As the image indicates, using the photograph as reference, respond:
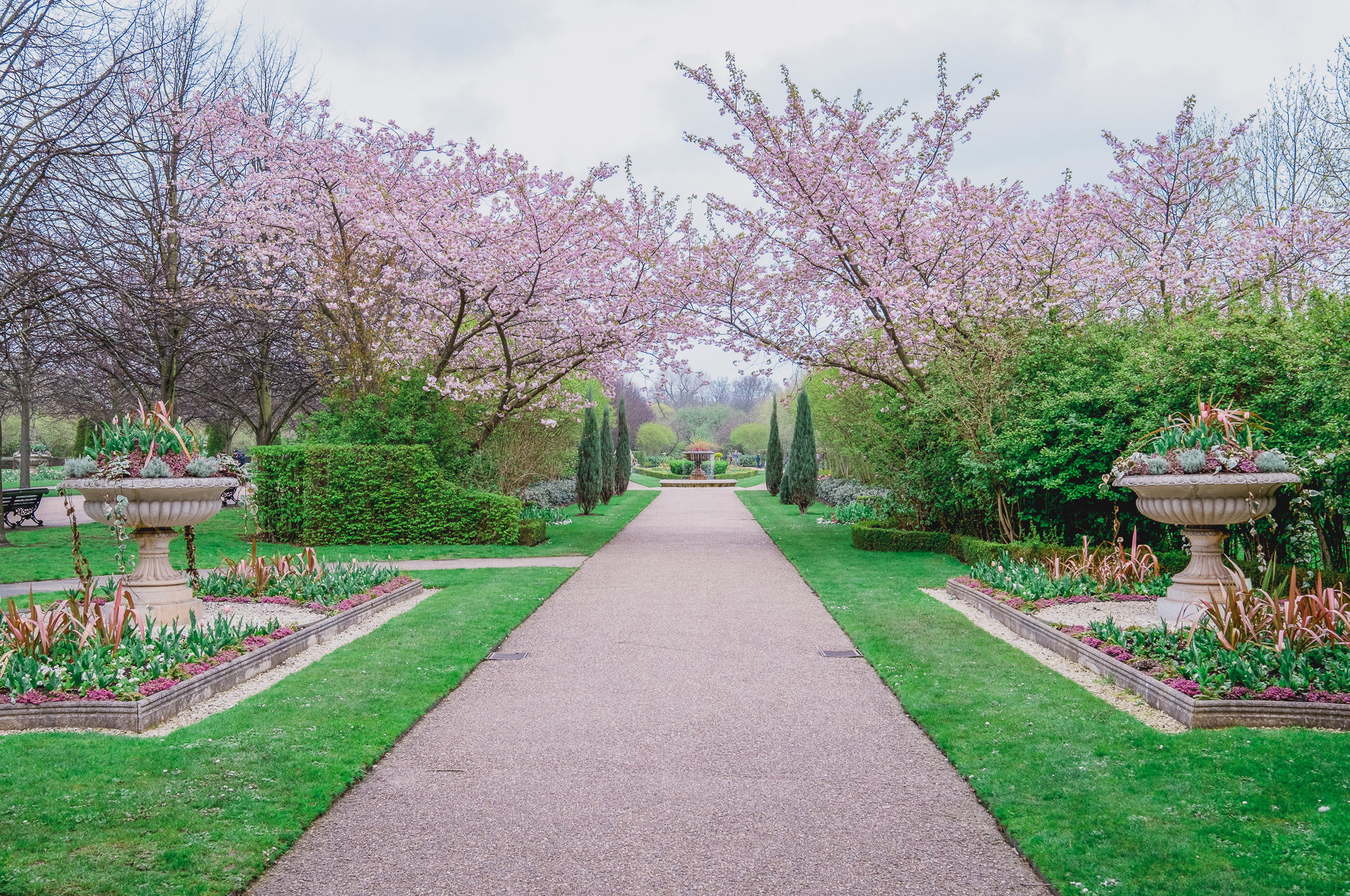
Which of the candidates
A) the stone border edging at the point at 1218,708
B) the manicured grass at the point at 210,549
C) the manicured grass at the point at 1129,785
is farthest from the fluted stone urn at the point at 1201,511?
the manicured grass at the point at 210,549

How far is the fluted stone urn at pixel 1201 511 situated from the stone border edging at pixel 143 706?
6.65 meters

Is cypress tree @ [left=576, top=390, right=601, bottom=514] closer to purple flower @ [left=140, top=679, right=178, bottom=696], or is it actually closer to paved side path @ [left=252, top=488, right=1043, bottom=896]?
paved side path @ [left=252, top=488, right=1043, bottom=896]

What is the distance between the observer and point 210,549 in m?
13.0

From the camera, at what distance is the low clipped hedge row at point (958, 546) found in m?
8.98

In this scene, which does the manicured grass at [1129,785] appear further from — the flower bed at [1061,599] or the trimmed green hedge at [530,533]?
the trimmed green hedge at [530,533]

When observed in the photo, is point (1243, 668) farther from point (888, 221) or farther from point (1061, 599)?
point (888, 221)

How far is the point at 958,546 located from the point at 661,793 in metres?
9.48

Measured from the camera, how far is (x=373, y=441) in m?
14.5

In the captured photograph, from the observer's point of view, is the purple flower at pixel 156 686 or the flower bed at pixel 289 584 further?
the flower bed at pixel 289 584

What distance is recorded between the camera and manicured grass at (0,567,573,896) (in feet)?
9.38

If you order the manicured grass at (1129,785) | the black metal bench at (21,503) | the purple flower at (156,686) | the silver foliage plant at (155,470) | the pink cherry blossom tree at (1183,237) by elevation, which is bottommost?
the manicured grass at (1129,785)

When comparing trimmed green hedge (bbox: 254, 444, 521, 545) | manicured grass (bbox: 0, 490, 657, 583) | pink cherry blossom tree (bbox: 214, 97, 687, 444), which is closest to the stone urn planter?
manicured grass (bbox: 0, 490, 657, 583)

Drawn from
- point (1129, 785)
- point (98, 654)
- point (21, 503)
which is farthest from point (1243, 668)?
point (21, 503)

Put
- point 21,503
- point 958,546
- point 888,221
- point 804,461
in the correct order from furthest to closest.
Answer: point 804,461, point 21,503, point 888,221, point 958,546
